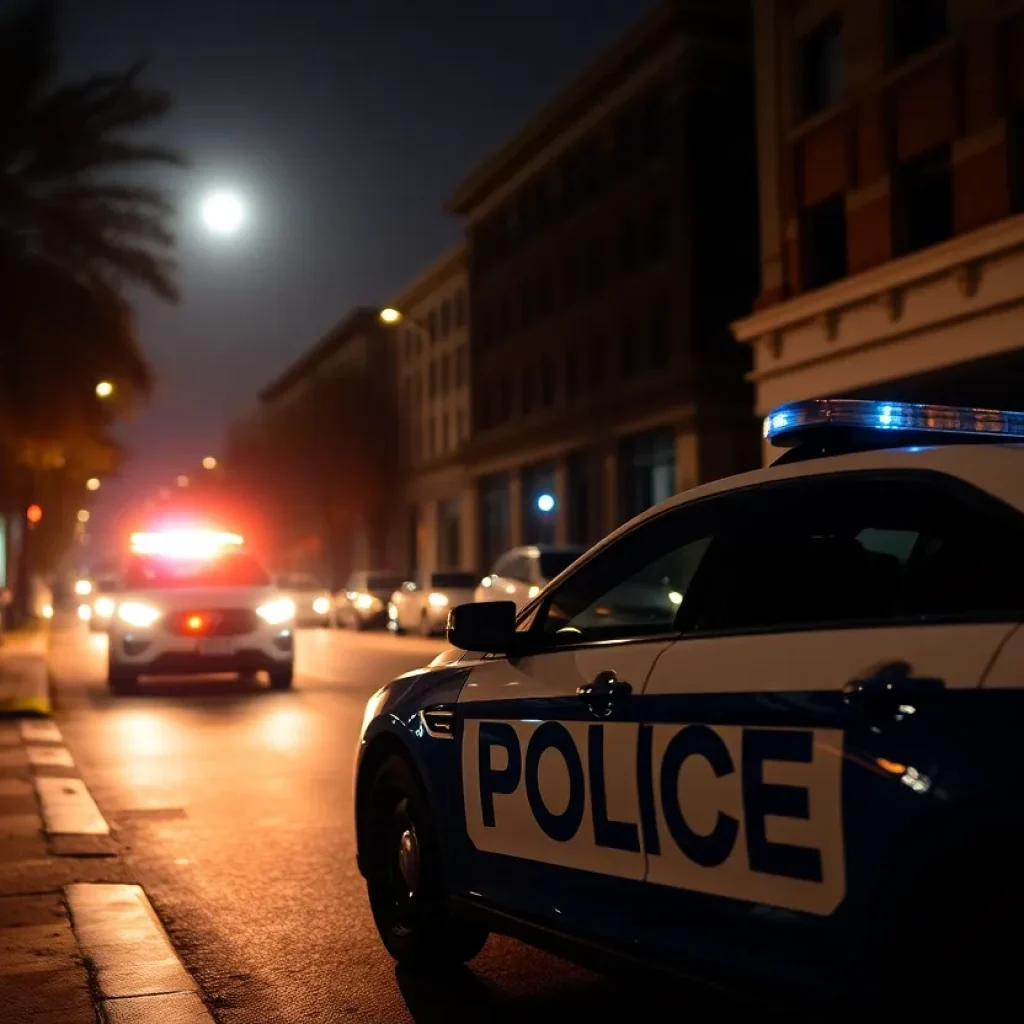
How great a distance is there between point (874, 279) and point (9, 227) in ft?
40.7

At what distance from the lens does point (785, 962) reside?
11.3 feet

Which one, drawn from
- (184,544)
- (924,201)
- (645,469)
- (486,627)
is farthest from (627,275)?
(486,627)

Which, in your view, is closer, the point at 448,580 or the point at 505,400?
the point at 448,580

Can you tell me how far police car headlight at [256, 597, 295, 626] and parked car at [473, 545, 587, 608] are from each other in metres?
3.64

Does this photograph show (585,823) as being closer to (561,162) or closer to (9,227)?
(9,227)

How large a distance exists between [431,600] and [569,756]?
3226cm

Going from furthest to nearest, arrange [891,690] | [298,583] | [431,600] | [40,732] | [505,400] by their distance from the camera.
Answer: [505,400]
[298,583]
[431,600]
[40,732]
[891,690]

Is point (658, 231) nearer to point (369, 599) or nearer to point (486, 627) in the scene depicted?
point (369, 599)

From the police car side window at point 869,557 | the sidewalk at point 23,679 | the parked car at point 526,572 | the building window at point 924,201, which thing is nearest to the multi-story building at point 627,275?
the building window at point 924,201

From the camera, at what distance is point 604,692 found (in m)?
4.17

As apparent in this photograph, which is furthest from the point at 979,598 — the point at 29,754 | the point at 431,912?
the point at 29,754

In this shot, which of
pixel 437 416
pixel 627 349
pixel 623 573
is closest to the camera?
pixel 623 573

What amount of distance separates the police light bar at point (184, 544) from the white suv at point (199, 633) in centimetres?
95

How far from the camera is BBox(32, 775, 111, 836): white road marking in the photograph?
8.47 meters
